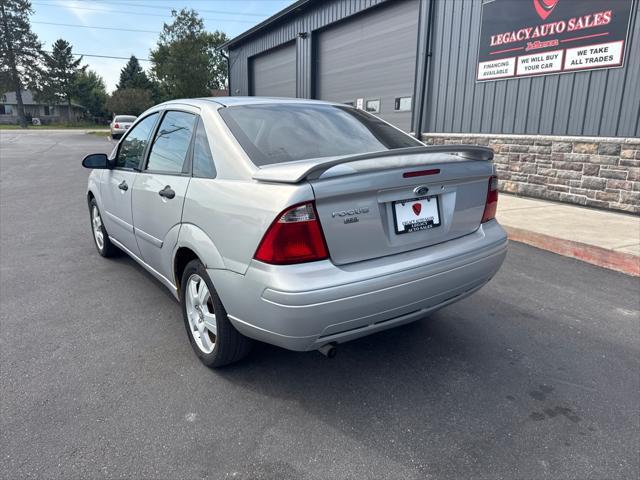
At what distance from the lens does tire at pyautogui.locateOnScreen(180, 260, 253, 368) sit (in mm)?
2621

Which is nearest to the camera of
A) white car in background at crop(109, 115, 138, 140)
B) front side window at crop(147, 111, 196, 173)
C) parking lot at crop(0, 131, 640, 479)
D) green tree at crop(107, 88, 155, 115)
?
parking lot at crop(0, 131, 640, 479)

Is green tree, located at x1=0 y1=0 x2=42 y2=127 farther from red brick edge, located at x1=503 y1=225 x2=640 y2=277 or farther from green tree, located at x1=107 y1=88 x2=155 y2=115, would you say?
red brick edge, located at x1=503 y1=225 x2=640 y2=277

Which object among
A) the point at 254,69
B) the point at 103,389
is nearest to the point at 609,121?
the point at 103,389

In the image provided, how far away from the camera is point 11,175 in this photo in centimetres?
1220

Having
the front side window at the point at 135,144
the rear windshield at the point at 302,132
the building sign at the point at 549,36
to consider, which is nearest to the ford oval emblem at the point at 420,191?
the rear windshield at the point at 302,132

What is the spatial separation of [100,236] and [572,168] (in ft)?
23.8

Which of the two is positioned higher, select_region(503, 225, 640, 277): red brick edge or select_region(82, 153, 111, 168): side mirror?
select_region(82, 153, 111, 168): side mirror

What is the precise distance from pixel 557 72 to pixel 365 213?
7.28 metres

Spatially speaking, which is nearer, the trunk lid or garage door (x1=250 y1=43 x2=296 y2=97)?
the trunk lid

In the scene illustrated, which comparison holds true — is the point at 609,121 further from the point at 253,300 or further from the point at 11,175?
the point at 11,175

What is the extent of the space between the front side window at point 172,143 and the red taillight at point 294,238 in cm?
107

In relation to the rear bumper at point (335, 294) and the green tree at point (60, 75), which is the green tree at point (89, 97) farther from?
the rear bumper at point (335, 294)

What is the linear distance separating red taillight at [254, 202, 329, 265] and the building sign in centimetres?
710

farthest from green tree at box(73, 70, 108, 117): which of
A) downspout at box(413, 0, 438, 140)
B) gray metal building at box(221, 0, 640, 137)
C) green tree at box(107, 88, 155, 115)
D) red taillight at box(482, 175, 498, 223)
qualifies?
red taillight at box(482, 175, 498, 223)
